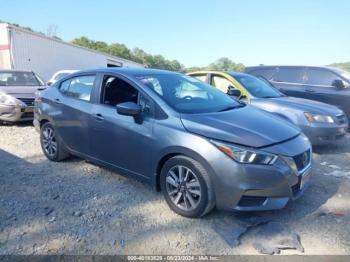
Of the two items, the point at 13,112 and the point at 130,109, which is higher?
the point at 130,109

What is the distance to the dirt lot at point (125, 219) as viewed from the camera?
9.69 feet

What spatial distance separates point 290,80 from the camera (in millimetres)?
8734

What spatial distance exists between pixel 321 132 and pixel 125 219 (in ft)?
13.2

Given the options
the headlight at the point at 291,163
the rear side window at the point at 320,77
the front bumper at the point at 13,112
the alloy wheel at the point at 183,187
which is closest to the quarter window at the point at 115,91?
the alloy wheel at the point at 183,187

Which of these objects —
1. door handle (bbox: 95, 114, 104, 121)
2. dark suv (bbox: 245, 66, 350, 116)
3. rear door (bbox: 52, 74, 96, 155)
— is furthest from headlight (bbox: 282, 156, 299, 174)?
dark suv (bbox: 245, 66, 350, 116)

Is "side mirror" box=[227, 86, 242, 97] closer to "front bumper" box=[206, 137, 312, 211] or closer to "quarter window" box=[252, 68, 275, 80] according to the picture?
"quarter window" box=[252, 68, 275, 80]

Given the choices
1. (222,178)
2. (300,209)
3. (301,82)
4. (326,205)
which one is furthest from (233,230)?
(301,82)

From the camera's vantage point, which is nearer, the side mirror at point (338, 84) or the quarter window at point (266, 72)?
the side mirror at point (338, 84)

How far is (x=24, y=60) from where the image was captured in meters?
15.4

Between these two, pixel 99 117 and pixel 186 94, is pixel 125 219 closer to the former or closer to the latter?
pixel 99 117

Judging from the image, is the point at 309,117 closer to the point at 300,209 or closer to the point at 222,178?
the point at 300,209

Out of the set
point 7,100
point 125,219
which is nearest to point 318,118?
point 125,219

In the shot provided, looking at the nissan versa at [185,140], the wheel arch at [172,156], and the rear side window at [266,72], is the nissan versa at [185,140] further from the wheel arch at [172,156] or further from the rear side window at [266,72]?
the rear side window at [266,72]

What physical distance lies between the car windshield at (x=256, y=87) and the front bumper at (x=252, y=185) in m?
3.42
